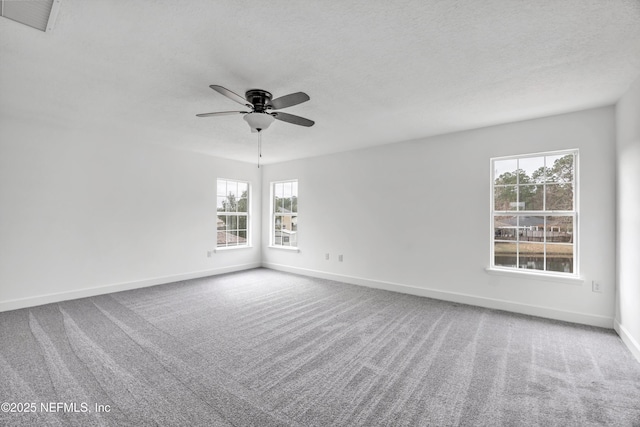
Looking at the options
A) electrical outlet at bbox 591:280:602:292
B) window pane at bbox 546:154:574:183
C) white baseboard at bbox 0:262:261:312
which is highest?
window pane at bbox 546:154:574:183

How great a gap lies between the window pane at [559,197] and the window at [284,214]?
4.36m

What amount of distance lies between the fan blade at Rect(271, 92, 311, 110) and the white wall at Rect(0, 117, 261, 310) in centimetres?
292

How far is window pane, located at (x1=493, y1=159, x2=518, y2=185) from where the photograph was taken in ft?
12.8

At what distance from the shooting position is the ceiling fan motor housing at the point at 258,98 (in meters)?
2.76

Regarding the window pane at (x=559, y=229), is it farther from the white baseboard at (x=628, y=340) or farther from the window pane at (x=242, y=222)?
the window pane at (x=242, y=222)

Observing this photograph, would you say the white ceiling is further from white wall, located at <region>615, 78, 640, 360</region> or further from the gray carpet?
the gray carpet

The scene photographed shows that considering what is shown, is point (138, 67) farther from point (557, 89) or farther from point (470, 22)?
point (557, 89)

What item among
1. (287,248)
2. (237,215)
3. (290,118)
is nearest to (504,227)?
(290,118)

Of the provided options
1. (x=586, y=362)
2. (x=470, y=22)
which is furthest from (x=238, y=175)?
(x=586, y=362)

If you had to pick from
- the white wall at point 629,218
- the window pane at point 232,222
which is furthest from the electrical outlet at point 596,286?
the window pane at point 232,222

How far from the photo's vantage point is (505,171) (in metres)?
3.98

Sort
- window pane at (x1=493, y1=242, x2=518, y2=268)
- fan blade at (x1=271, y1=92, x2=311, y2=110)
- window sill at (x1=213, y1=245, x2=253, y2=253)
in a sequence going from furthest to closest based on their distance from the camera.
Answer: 1. window sill at (x1=213, y1=245, x2=253, y2=253)
2. window pane at (x1=493, y1=242, x2=518, y2=268)
3. fan blade at (x1=271, y1=92, x2=311, y2=110)

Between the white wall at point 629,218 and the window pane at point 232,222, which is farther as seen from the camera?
the window pane at point 232,222

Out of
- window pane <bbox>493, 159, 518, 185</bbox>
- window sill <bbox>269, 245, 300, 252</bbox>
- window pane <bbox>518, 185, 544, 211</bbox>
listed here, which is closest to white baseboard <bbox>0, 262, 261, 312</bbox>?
window sill <bbox>269, 245, 300, 252</bbox>
